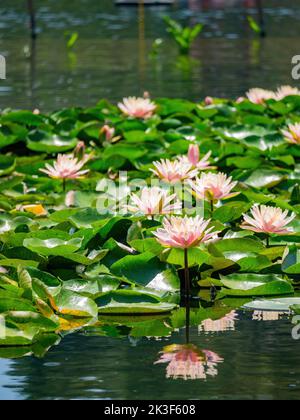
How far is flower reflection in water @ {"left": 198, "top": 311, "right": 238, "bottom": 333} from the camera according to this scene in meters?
3.42

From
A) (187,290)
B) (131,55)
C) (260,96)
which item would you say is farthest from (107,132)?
(131,55)

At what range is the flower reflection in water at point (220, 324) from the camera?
3.42m

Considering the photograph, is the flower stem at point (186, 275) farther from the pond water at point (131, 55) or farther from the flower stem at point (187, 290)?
the pond water at point (131, 55)

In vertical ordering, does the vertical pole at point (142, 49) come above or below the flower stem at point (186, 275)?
below

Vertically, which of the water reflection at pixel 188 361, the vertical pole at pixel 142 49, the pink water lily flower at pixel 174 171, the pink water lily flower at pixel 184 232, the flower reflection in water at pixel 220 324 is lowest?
the vertical pole at pixel 142 49

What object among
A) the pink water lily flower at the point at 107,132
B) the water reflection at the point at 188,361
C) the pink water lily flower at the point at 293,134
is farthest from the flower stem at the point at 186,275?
the pink water lily flower at the point at 107,132

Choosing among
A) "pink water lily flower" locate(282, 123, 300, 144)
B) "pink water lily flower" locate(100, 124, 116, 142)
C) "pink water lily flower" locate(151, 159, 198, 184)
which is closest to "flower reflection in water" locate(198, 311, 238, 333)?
"pink water lily flower" locate(151, 159, 198, 184)

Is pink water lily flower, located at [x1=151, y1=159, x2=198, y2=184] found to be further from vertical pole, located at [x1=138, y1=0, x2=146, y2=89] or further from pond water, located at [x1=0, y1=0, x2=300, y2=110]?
vertical pole, located at [x1=138, y1=0, x2=146, y2=89]

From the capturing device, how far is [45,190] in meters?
4.96

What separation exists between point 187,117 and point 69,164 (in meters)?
1.74

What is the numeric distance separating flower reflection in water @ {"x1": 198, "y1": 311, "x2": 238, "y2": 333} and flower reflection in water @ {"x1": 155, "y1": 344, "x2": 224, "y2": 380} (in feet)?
0.61

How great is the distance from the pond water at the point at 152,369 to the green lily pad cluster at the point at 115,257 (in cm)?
10
